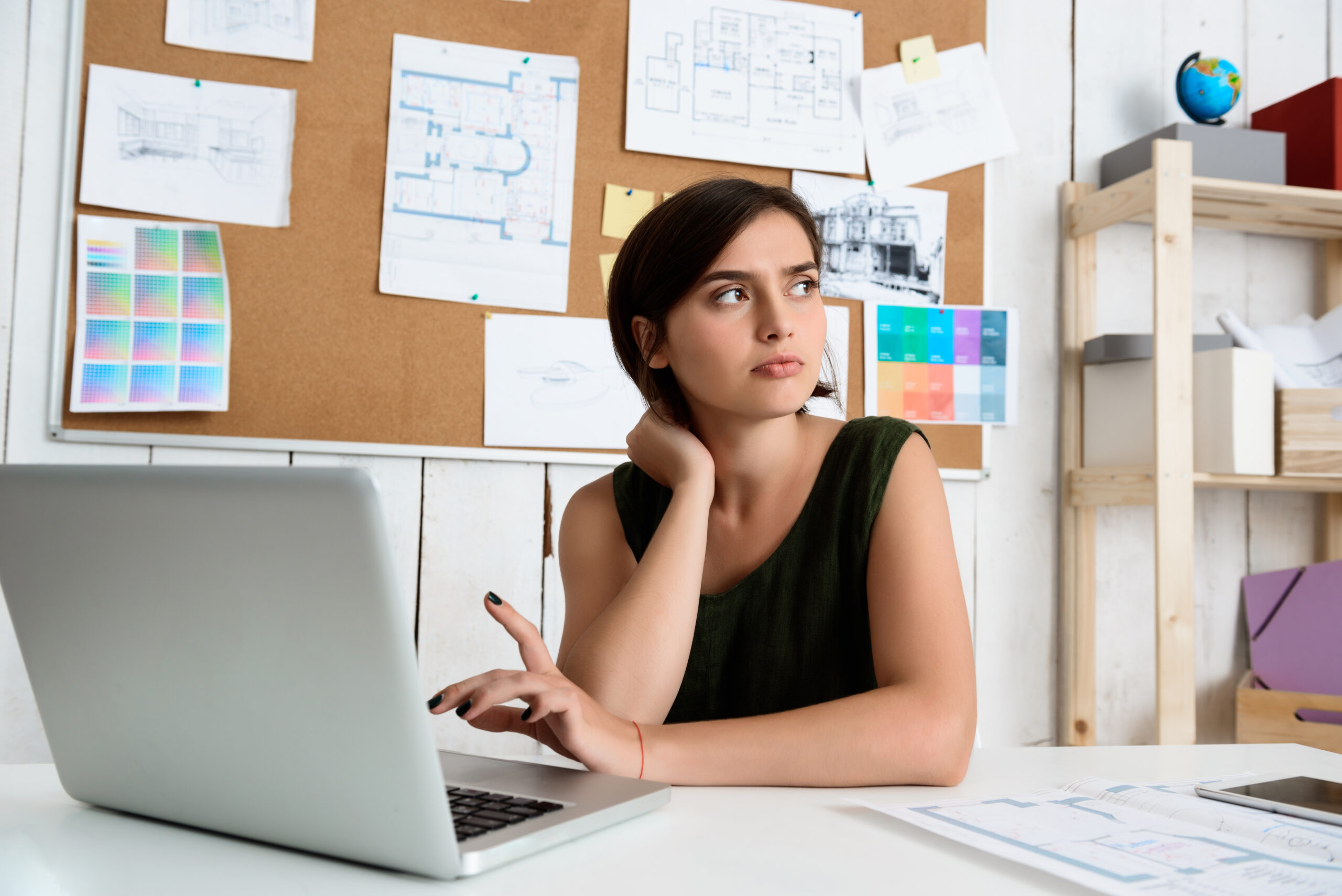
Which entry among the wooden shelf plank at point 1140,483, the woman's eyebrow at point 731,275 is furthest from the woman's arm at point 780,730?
the wooden shelf plank at point 1140,483

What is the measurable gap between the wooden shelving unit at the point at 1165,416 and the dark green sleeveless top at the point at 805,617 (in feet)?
2.80

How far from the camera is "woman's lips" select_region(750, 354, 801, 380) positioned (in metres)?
1.04

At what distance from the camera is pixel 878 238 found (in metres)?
1.86

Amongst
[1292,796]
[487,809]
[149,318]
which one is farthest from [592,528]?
[149,318]

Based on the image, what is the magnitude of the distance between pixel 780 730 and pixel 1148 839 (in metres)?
0.26

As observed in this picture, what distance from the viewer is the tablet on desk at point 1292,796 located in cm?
57

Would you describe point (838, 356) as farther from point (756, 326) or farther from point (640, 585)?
point (640, 585)

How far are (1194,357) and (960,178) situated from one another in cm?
55

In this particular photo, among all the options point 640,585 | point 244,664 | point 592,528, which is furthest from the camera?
point 592,528

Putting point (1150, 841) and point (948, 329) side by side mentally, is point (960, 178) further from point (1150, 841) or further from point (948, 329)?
point (1150, 841)

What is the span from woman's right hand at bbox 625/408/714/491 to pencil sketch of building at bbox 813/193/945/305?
2.55 feet

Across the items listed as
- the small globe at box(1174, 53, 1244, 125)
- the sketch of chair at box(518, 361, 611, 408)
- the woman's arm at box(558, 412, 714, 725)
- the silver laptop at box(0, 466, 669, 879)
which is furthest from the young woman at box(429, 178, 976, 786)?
the small globe at box(1174, 53, 1244, 125)

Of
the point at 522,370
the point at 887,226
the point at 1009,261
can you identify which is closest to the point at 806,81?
the point at 887,226

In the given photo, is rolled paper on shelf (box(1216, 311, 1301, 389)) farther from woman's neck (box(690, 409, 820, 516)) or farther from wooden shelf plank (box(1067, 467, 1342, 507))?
woman's neck (box(690, 409, 820, 516))
